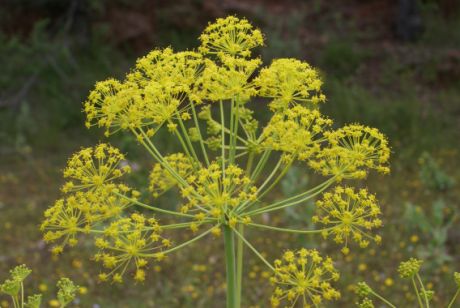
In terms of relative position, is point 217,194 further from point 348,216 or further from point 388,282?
point 388,282

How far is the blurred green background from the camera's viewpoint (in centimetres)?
561

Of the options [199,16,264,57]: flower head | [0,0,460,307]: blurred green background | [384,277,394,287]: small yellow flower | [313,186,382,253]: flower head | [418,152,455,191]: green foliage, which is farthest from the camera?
[418,152,455,191]: green foliage

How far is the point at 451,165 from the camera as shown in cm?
788

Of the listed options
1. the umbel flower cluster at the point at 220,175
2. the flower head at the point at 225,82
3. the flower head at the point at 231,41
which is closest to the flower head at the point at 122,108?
the umbel flower cluster at the point at 220,175

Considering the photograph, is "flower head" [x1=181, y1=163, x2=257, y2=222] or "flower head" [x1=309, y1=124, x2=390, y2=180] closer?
"flower head" [x1=181, y1=163, x2=257, y2=222]

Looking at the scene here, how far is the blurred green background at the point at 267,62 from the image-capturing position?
5613mm

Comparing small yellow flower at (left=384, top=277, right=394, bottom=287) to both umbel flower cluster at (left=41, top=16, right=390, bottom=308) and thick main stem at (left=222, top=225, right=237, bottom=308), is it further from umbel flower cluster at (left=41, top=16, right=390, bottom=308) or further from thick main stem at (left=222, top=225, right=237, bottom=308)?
thick main stem at (left=222, top=225, right=237, bottom=308)

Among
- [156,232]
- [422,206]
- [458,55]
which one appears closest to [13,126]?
[422,206]

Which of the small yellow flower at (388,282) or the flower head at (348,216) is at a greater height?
the small yellow flower at (388,282)

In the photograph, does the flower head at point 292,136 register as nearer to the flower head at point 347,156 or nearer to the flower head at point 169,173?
the flower head at point 347,156

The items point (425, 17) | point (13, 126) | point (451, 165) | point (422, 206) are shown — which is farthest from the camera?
point (425, 17)

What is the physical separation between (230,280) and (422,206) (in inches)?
208

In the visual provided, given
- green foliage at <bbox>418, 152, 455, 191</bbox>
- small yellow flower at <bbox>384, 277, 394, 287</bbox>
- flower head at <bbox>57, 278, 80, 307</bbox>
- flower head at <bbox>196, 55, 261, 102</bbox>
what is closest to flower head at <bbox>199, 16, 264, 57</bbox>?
flower head at <bbox>196, 55, 261, 102</bbox>

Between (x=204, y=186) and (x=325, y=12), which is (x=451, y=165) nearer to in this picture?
(x=325, y=12)
